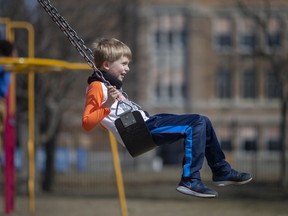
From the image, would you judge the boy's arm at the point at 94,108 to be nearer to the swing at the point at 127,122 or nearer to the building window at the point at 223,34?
the swing at the point at 127,122

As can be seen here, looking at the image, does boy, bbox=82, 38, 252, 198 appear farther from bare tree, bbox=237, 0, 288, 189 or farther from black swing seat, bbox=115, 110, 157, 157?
bare tree, bbox=237, 0, 288, 189

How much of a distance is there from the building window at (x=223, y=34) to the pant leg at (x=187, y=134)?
4172cm

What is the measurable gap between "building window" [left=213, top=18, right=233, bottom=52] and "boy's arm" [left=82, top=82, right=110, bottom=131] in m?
41.7

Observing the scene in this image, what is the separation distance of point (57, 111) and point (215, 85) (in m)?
27.5

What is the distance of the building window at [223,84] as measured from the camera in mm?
47531

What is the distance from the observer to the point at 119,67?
5.73m

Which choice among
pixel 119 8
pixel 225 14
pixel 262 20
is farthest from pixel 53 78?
pixel 225 14

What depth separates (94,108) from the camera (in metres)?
5.64

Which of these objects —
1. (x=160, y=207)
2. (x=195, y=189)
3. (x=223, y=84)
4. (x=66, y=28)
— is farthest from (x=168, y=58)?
(x=195, y=189)

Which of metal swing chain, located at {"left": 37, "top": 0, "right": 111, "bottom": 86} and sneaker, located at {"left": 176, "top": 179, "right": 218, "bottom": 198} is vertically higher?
metal swing chain, located at {"left": 37, "top": 0, "right": 111, "bottom": 86}

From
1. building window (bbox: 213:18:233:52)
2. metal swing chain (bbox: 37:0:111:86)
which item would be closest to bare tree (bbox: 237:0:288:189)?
metal swing chain (bbox: 37:0:111:86)

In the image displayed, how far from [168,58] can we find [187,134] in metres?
41.9

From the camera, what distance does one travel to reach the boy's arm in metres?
5.56

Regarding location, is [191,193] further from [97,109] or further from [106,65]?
[106,65]
